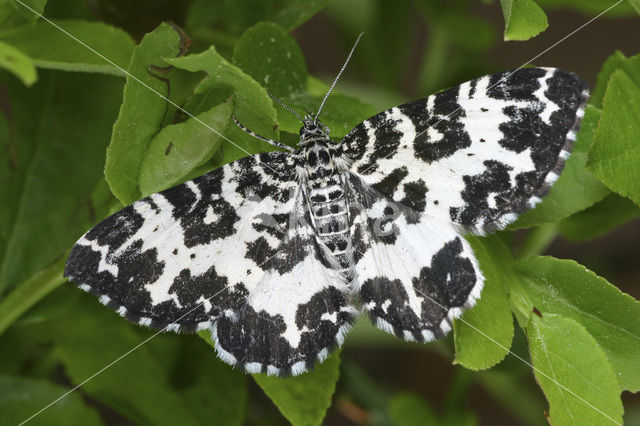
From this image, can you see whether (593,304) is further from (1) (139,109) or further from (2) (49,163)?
(2) (49,163)

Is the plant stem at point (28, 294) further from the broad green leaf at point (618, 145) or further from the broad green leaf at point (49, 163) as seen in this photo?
the broad green leaf at point (618, 145)

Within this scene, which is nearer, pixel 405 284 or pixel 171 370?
pixel 405 284

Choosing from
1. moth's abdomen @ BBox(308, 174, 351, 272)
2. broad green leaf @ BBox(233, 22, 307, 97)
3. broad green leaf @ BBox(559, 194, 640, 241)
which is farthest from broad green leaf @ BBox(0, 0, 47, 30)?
broad green leaf @ BBox(559, 194, 640, 241)

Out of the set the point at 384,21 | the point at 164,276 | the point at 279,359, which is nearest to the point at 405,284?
the point at 279,359

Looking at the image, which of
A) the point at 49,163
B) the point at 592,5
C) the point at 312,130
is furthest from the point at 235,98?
the point at 592,5

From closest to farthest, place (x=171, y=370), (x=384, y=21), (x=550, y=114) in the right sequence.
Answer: (x=550, y=114), (x=171, y=370), (x=384, y=21)

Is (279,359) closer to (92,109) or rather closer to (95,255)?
(95,255)
